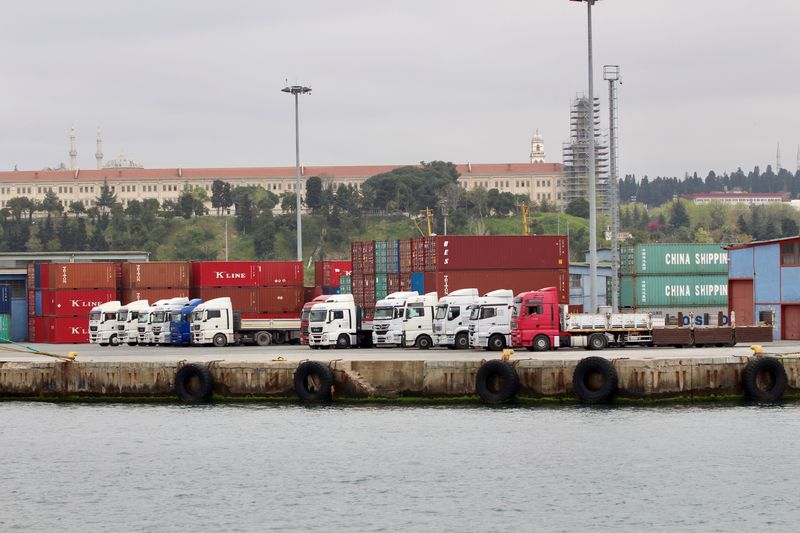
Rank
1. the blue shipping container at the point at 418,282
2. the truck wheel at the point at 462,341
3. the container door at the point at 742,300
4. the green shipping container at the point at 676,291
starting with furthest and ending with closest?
the green shipping container at the point at 676,291 < the blue shipping container at the point at 418,282 < the container door at the point at 742,300 < the truck wheel at the point at 462,341

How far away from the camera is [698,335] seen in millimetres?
57906

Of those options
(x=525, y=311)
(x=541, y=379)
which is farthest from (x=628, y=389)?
(x=525, y=311)

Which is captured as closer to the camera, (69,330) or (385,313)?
(385,313)

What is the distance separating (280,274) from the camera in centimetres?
8325

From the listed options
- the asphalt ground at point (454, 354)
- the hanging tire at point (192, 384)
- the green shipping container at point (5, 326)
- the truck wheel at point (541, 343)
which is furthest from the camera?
the green shipping container at point (5, 326)

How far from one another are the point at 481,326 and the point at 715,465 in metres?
22.1

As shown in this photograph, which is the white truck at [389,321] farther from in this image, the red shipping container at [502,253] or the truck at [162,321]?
the truck at [162,321]

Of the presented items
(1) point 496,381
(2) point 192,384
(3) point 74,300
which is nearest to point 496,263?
(1) point 496,381

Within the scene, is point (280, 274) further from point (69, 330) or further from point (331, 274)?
point (69, 330)

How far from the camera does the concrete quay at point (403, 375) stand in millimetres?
46344

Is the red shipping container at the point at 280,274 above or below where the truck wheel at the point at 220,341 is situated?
above

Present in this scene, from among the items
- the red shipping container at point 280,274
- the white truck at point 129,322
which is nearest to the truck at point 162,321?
the white truck at point 129,322

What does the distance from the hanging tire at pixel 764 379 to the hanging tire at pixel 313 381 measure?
15.1m

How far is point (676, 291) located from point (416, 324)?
90.8ft
